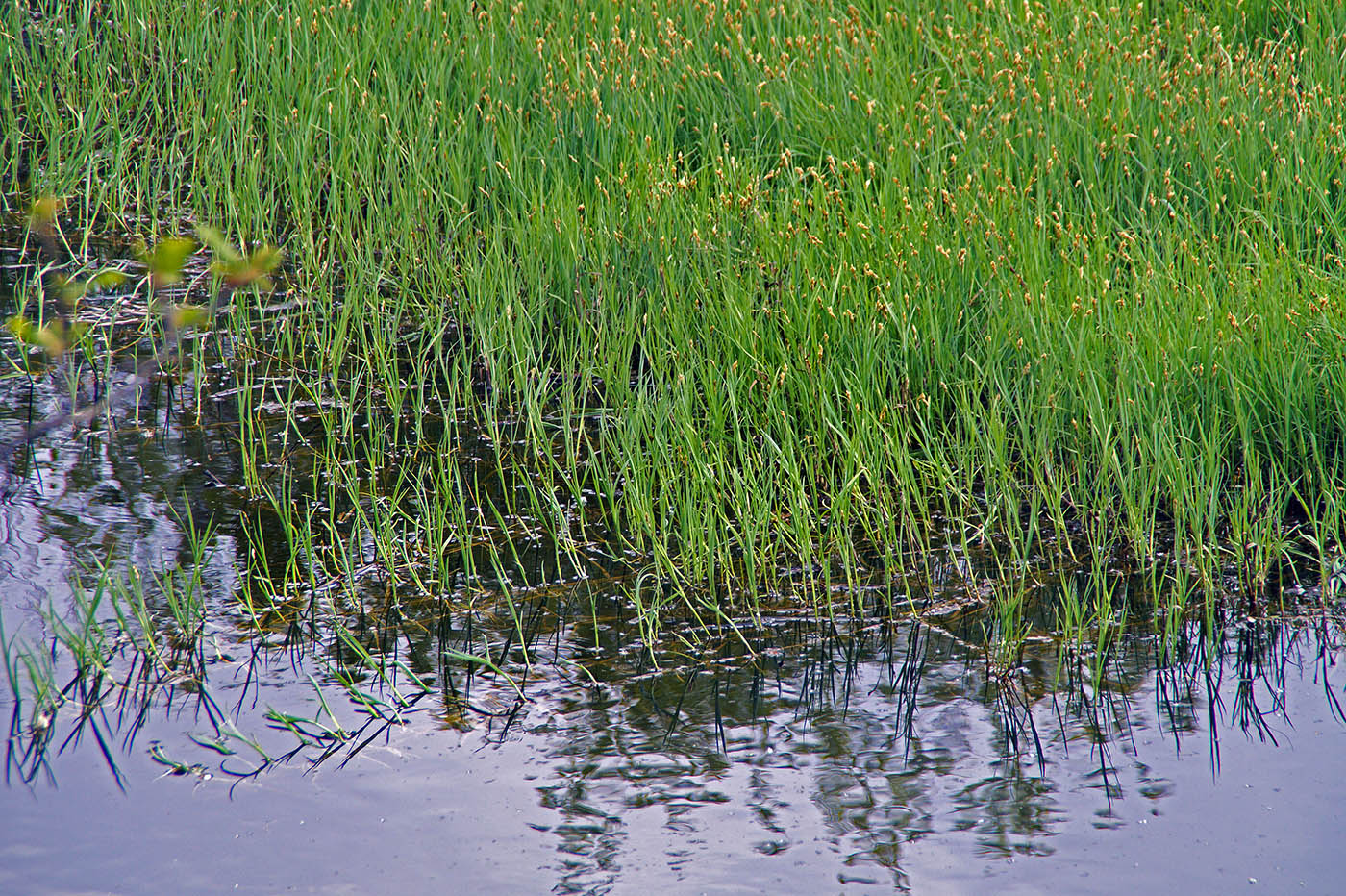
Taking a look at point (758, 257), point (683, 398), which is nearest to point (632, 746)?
point (683, 398)

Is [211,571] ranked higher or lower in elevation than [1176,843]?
higher

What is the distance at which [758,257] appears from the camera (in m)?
4.24

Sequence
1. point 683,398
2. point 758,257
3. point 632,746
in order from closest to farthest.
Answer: point 632,746
point 683,398
point 758,257

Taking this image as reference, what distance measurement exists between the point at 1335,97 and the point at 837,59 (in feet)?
6.56

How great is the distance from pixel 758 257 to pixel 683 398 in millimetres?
873

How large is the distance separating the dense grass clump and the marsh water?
0.22m

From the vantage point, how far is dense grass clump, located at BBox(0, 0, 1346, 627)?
133 inches

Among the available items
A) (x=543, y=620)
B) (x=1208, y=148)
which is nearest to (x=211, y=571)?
(x=543, y=620)

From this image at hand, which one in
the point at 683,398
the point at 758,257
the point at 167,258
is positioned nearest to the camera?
the point at 167,258

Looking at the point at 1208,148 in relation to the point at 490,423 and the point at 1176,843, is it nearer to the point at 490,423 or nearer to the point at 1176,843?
the point at 490,423

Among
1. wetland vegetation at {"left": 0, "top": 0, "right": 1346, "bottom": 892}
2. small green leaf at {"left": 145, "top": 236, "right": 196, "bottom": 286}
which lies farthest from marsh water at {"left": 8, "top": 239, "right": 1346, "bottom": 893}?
small green leaf at {"left": 145, "top": 236, "right": 196, "bottom": 286}

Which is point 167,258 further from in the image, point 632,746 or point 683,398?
point 683,398

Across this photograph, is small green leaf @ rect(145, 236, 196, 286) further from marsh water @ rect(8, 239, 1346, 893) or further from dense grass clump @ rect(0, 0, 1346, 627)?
dense grass clump @ rect(0, 0, 1346, 627)

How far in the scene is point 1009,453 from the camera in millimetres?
3586
